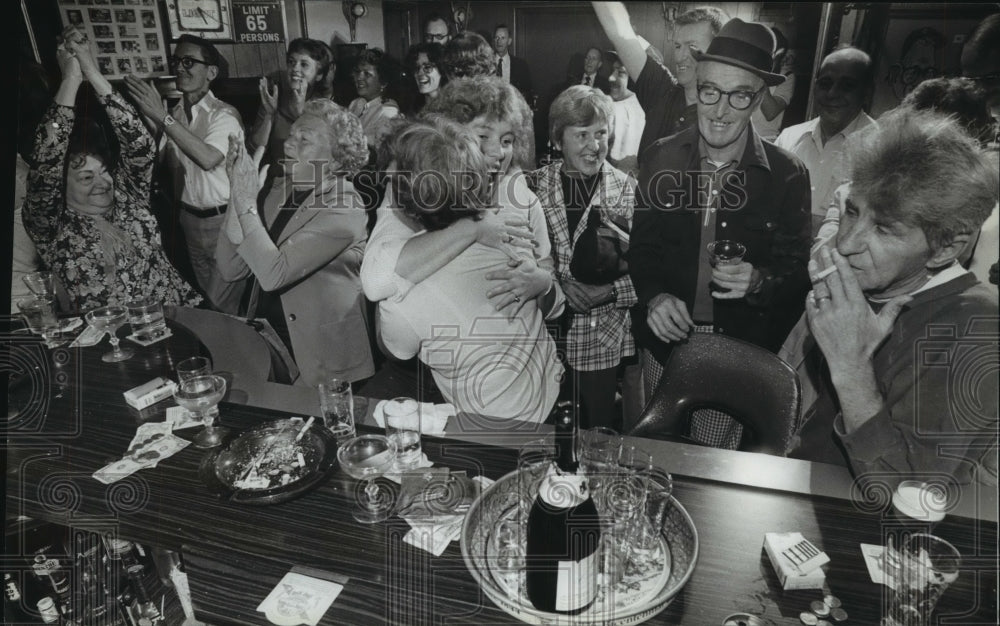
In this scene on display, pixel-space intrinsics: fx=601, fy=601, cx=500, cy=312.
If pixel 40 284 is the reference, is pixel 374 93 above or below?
above

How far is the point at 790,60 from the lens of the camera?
200cm

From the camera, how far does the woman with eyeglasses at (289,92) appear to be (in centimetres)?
243

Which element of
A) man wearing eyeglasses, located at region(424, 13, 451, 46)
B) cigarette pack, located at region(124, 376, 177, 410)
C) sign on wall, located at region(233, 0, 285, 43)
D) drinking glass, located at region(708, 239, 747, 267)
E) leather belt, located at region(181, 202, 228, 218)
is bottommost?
cigarette pack, located at region(124, 376, 177, 410)

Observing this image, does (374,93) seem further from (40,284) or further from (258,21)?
(40,284)

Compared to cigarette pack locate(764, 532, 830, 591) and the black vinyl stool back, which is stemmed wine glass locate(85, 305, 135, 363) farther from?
cigarette pack locate(764, 532, 830, 591)

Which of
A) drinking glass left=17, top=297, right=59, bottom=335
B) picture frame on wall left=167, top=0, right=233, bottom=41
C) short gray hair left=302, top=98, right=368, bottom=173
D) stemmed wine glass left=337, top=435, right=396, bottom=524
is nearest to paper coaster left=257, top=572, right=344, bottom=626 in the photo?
stemmed wine glass left=337, top=435, right=396, bottom=524

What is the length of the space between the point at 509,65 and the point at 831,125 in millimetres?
1143

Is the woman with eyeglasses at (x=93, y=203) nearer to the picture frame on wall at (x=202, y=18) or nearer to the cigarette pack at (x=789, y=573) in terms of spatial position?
the picture frame on wall at (x=202, y=18)

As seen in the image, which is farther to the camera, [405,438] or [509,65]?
[509,65]

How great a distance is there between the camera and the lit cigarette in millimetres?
2119

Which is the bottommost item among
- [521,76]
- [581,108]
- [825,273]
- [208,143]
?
[825,273]

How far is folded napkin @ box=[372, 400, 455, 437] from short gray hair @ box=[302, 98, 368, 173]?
1.12 metres

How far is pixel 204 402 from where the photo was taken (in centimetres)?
174

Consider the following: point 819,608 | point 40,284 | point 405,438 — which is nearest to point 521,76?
point 405,438
